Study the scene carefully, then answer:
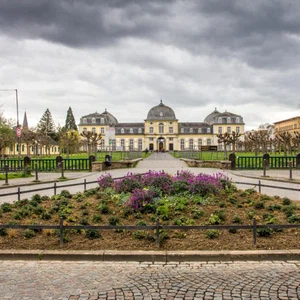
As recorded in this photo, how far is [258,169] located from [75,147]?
58571 millimetres

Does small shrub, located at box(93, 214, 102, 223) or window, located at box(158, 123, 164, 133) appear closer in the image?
small shrub, located at box(93, 214, 102, 223)

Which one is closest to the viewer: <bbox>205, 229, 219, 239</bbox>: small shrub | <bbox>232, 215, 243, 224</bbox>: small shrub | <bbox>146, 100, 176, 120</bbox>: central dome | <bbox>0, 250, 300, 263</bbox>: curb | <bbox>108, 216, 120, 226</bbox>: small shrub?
<bbox>0, 250, 300, 263</bbox>: curb

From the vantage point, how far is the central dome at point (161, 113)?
4321 inches

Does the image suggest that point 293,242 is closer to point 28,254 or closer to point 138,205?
point 138,205

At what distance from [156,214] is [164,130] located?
10215 cm

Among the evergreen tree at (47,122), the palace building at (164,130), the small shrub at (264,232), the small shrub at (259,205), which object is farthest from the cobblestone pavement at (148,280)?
the evergreen tree at (47,122)

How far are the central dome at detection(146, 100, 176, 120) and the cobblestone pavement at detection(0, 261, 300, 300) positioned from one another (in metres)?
104

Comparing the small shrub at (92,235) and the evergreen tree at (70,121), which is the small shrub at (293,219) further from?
the evergreen tree at (70,121)

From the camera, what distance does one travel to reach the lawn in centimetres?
643

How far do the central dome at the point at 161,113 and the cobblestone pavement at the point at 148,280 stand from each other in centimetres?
10442

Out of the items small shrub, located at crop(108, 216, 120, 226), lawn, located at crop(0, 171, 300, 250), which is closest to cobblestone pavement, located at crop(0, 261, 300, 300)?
lawn, located at crop(0, 171, 300, 250)

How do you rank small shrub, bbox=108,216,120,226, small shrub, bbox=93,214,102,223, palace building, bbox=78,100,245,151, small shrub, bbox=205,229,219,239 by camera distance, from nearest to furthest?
small shrub, bbox=205,229,219,239 < small shrub, bbox=108,216,120,226 < small shrub, bbox=93,214,102,223 < palace building, bbox=78,100,245,151

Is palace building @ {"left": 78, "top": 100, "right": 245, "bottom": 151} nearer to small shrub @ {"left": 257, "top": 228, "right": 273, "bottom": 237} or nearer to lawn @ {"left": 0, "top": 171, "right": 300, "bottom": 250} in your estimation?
lawn @ {"left": 0, "top": 171, "right": 300, "bottom": 250}

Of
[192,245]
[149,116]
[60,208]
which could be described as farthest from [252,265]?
[149,116]
